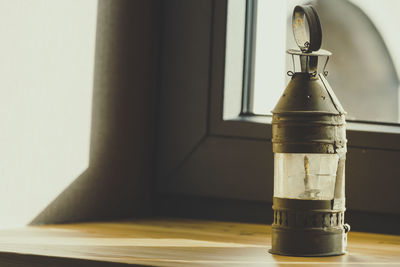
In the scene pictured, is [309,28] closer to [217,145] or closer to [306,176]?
[306,176]

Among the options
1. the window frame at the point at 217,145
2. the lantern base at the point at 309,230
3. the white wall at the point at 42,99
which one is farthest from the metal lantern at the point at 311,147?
the white wall at the point at 42,99

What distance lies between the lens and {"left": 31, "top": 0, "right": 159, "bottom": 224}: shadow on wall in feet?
3.57

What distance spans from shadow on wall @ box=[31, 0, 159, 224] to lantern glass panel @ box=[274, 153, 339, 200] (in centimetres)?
35

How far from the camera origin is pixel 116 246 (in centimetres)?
85

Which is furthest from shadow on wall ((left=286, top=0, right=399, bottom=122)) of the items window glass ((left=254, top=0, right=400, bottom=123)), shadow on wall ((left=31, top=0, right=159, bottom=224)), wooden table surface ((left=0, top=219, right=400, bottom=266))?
shadow on wall ((left=31, top=0, right=159, bottom=224))

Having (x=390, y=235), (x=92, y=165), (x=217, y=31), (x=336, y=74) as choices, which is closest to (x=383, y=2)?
(x=336, y=74)

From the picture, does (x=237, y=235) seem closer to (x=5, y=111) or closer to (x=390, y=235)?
(x=390, y=235)

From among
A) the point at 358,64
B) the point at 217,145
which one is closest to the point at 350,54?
the point at 358,64

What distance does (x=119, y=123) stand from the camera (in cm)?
114

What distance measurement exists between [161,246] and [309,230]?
0.65 feet

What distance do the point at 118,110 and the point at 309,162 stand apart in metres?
0.40

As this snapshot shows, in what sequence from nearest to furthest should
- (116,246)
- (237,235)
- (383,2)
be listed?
(116,246), (237,235), (383,2)

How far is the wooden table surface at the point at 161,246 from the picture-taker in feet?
2.50

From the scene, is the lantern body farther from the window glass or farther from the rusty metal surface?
the window glass
